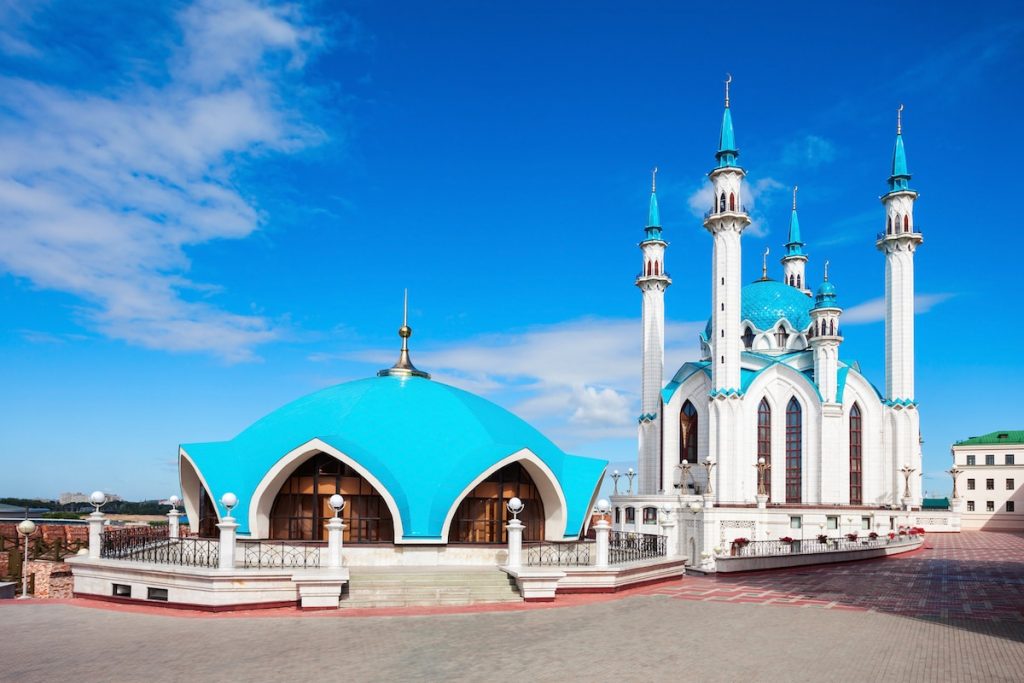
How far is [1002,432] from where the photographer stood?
7300 cm

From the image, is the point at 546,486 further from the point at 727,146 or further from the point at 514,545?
the point at 727,146

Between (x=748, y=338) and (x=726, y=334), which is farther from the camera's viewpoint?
(x=748, y=338)

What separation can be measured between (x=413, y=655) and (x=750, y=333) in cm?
5054

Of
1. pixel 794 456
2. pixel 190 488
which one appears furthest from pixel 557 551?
pixel 794 456

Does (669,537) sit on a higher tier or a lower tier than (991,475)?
higher

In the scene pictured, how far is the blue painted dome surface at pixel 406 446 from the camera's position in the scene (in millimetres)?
20141

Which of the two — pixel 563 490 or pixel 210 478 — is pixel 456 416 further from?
pixel 210 478

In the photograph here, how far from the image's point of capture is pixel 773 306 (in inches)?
2314

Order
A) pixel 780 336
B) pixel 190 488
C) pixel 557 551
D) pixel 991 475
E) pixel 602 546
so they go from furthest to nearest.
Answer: pixel 991 475
pixel 780 336
pixel 190 488
pixel 557 551
pixel 602 546

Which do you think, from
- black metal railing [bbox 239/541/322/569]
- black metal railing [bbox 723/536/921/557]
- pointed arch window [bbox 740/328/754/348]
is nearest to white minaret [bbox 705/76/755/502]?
pointed arch window [bbox 740/328/754/348]

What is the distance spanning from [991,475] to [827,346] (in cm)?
3090

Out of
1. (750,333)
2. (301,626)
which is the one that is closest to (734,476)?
(750,333)

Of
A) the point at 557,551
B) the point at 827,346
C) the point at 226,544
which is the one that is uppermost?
the point at 827,346

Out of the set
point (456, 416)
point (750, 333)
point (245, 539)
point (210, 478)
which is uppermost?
point (750, 333)
